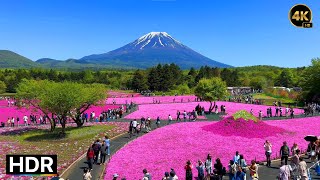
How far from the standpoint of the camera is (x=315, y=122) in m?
48.1

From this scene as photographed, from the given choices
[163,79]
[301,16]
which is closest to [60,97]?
[301,16]

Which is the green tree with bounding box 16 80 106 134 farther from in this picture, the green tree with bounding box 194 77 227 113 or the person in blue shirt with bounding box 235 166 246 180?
the person in blue shirt with bounding box 235 166 246 180

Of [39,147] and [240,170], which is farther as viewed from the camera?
[39,147]

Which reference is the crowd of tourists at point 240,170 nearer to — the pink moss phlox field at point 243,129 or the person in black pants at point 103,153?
the person in black pants at point 103,153

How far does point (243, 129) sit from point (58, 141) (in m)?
21.3

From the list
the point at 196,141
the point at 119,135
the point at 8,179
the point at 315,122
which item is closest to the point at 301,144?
the point at 196,141

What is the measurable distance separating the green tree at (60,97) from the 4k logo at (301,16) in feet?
122

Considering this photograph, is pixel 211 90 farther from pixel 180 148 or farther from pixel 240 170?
pixel 240 170

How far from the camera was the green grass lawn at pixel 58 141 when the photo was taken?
35375mm

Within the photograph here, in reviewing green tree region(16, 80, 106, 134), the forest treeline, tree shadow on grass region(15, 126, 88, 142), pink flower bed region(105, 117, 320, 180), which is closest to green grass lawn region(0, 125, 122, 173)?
tree shadow on grass region(15, 126, 88, 142)

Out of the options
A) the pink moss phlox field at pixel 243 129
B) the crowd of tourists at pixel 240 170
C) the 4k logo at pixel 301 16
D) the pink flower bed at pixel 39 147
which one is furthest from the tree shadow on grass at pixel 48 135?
the 4k logo at pixel 301 16

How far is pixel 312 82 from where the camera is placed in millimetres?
90062

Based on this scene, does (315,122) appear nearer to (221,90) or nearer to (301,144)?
(301,144)

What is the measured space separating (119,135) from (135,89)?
10221 cm
